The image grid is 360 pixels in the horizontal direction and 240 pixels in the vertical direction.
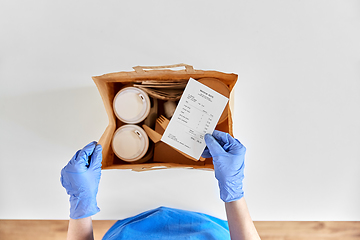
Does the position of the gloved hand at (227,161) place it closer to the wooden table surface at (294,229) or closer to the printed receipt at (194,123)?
the printed receipt at (194,123)

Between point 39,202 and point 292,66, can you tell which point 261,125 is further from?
point 39,202

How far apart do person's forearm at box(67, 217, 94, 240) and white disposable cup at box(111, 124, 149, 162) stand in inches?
8.8

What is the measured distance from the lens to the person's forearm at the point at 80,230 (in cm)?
72

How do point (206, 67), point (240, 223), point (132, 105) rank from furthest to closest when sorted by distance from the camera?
point (206, 67) < point (132, 105) < point (240, 223)

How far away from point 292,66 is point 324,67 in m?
0.12

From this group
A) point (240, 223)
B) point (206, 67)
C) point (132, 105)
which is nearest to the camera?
point (240, 223)

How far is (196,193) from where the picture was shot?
0.97m

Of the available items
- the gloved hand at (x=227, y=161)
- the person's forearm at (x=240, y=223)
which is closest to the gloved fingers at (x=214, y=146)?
the gloved hand at (x=227, y=161)

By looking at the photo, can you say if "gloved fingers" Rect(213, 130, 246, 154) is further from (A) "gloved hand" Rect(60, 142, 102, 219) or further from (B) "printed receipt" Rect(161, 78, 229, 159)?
(A) "gloved hand" Rect(60, 142, 102, 219)

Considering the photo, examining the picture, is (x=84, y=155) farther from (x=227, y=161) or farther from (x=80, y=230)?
(x=227, y=161)

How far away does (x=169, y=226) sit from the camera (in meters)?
0.87

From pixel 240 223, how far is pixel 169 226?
28 cm

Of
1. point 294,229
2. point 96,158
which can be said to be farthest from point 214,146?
point 294,229

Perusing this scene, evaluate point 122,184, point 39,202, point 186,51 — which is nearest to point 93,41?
point 186,51
